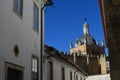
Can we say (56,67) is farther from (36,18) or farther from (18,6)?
(18,6)

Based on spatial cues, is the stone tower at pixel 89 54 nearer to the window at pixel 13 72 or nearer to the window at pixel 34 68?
the window at pixel 34 68

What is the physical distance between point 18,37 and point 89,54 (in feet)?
262

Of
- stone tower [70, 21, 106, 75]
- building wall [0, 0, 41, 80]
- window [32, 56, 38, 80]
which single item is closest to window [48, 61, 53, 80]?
building wall [0, 0, 41, 80]

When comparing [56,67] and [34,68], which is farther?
[56,67]

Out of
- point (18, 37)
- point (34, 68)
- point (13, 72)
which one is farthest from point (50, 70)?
point (13, 72)

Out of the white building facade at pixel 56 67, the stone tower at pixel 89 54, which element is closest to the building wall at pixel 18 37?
the white building facade at pixel 56 67

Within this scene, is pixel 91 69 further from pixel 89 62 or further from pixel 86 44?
pixel 86 44

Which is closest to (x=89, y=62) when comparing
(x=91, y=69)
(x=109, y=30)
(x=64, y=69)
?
(x=91, y=69)

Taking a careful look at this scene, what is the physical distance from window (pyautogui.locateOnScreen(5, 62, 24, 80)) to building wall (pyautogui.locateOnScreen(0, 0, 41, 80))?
161 mm

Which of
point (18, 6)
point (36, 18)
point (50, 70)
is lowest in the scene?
point (50, 70)

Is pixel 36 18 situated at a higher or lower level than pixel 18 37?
higher

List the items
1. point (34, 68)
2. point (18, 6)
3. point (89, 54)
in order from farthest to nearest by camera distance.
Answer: point (89, 54)
point (34, 68)
point (18, 6)

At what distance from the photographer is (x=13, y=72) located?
45.8ft

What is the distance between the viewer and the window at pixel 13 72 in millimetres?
13047
